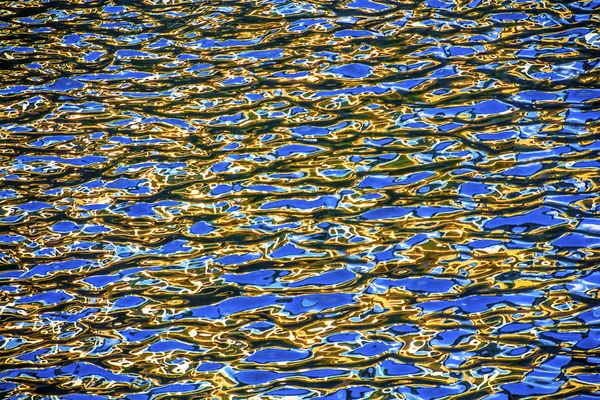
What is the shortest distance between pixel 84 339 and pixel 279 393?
0.87 meters

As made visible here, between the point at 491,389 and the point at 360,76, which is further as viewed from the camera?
the point at 360,76

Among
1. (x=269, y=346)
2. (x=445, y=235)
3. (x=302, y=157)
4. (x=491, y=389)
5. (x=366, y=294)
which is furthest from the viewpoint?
(x=302, y=157)

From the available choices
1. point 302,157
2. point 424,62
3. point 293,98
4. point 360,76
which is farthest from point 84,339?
point 424,62

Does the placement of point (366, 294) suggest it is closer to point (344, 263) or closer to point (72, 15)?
point (344, 263)

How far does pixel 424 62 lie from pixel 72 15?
9.02ft

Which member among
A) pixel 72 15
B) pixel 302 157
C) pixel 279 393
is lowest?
pixel 279 393

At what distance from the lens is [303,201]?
152 inches

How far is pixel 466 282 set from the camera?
10.7 feet

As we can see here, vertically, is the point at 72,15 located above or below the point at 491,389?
above

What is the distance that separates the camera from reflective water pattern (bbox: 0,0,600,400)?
296cm

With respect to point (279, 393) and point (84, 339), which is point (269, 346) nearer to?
point (279, 393)

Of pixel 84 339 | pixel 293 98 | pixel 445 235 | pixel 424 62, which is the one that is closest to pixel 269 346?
pixel 84 339

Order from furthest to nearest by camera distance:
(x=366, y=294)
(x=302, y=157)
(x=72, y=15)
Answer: (x=72, y=15)
(x=302, y=157)
(x=366, y=294)

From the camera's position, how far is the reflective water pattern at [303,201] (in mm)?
2955
